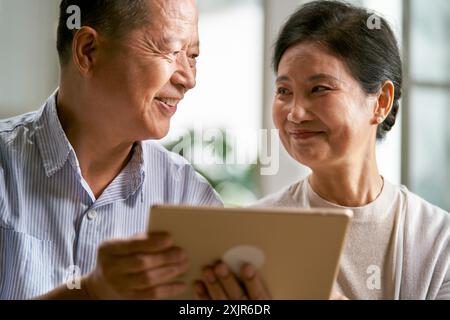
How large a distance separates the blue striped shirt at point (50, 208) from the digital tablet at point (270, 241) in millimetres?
343

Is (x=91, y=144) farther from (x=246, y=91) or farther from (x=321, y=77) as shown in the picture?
(x=246, y=91)

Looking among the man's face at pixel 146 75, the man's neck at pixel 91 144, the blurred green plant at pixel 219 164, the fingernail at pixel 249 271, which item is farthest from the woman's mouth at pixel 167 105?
the blurred green plant at pixel 219 164

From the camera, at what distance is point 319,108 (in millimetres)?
1326

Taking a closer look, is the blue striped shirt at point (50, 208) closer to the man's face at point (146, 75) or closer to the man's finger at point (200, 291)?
the man's face at point (146, 75)

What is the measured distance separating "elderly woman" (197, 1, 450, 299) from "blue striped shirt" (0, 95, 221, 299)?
32 centimetres

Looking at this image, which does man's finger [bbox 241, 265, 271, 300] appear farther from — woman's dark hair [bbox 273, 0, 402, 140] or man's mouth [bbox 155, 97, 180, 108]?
woman's dark hair [bbox 273, 0, 402, 140]

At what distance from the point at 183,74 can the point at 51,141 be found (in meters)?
0.29

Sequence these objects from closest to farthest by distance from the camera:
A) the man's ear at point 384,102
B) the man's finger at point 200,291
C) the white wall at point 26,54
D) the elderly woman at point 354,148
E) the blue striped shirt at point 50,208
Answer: the man's finger at point 200,291, the blue striped shirt at point 50,208, the elderly woman at point 354,148, the man's ear at point 384,102, the white wall at point 26,54

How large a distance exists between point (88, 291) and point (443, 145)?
116 inches

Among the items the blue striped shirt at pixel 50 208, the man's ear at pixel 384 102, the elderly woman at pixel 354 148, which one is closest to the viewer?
the blue striped shirt at pixel 50 208

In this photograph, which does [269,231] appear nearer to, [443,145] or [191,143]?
[191,143]

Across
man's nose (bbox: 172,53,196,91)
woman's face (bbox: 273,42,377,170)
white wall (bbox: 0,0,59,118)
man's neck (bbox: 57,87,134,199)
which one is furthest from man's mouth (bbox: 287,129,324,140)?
white wall (bbox: 0,0,59,118)

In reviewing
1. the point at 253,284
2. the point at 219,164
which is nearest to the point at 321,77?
the point at 253,284

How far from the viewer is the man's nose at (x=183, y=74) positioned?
1.29m
